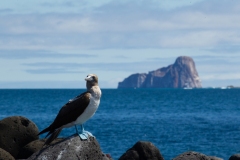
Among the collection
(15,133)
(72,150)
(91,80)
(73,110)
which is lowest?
(15,133)

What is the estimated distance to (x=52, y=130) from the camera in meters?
15.4

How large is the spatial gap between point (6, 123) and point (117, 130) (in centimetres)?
4130

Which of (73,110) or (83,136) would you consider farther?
(83,136)

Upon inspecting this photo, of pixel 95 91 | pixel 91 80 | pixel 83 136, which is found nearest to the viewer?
pixel 91 80

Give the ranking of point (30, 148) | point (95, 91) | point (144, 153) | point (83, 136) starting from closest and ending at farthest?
point (95, 91), point (83, 136), point (30, 148), point (144, 153)

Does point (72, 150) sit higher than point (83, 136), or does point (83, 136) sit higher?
point (83, 136)

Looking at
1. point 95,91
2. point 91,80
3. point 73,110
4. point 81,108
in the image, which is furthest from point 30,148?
point 91,80

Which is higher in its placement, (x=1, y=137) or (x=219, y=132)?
(x=1, y=137)

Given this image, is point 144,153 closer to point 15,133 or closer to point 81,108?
point 15,133

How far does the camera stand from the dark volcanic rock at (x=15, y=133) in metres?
23.6

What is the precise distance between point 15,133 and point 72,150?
8583mm

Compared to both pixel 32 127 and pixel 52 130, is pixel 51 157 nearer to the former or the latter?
pixel 52 130

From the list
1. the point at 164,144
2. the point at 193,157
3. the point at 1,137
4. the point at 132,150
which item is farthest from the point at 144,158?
the point at 164,144

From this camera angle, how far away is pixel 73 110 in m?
15.3
